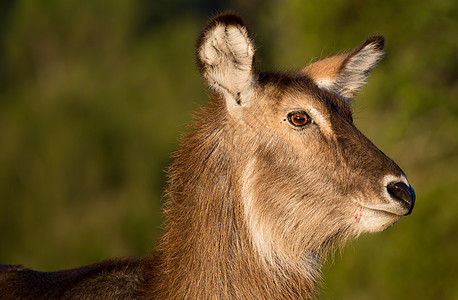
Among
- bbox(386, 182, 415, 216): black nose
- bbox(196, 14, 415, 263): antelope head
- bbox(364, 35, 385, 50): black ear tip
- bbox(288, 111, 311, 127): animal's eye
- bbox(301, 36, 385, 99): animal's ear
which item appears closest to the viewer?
bbox(386, 182, 415, 216): black nose

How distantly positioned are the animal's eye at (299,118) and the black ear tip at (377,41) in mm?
1266

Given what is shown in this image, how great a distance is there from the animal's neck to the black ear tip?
172cm

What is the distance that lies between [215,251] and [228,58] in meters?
1.38

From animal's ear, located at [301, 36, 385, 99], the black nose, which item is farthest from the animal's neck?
animal's ear, located at [301, 36, 385, 99]

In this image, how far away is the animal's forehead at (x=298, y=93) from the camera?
5.15 meters

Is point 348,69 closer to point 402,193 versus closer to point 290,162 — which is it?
point 290,162

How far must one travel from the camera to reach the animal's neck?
4.90 m

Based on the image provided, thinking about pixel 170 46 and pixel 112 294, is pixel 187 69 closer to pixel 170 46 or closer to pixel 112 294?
pixel 170 46

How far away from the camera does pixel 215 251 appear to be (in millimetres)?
4949

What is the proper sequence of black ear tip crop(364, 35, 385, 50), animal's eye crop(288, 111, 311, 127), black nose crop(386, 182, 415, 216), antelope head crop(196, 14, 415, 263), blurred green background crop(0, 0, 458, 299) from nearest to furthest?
black nose crop(386, 182, 415, 216) < antelope head crop(196, 14, 415, 263) < animal's eye crop(288, 111, 311, 127) < black ear tip crop(364, 35, 385, 50) < blurred green background crop(0, 0, 458, 299)

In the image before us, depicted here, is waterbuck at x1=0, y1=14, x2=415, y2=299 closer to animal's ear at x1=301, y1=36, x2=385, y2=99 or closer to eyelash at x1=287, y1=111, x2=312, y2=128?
eyelash at x1=287, y1=111, x2=312, y2=128

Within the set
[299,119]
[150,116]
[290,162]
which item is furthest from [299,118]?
[150,116]

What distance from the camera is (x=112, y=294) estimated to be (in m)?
4.87

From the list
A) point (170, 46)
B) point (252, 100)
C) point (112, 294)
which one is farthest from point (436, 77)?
point (170, 46)
